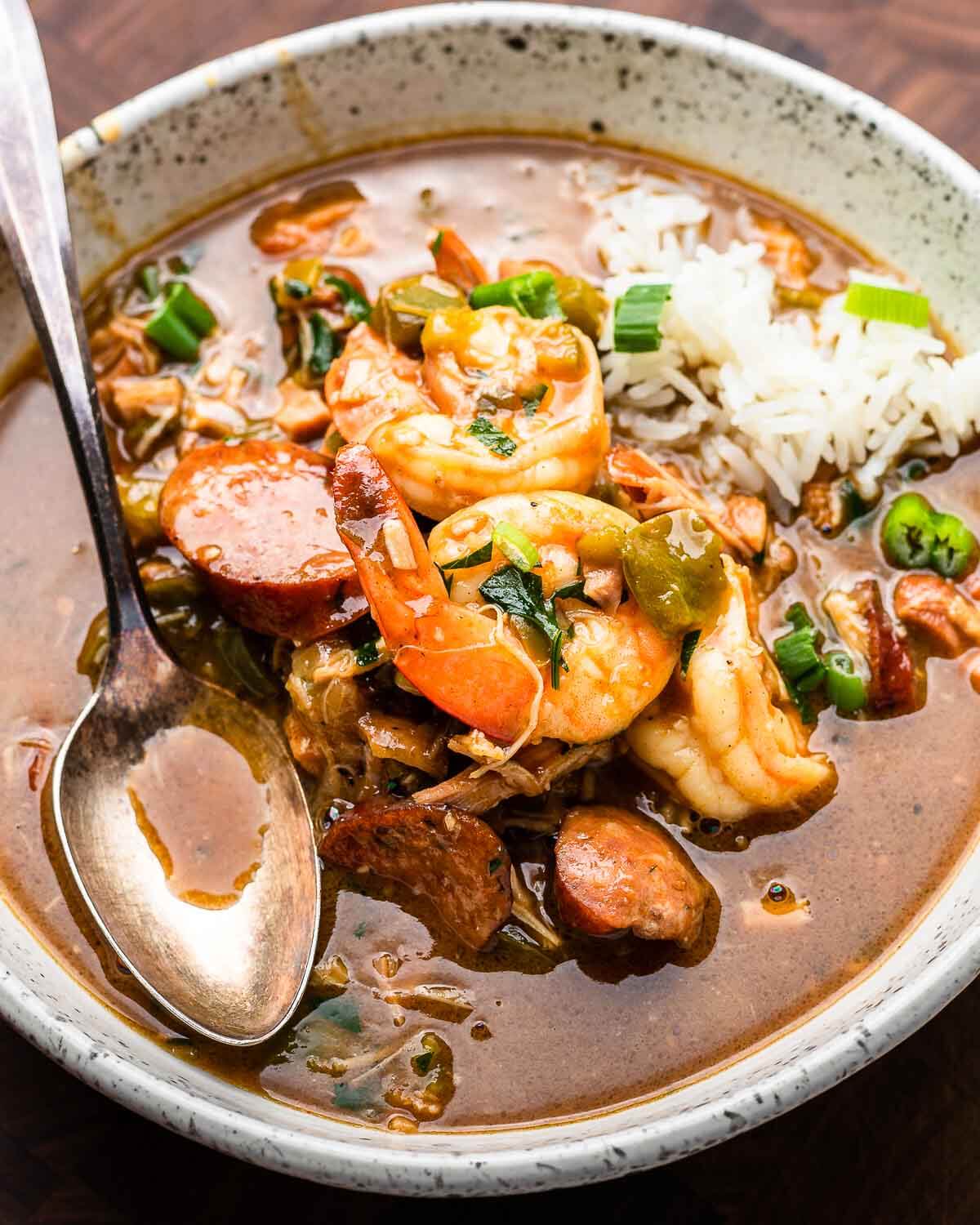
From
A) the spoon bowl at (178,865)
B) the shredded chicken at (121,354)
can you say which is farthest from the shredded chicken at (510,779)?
the shredded chicken at (121,354)

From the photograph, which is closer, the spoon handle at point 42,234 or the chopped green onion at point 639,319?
the spoon handle at point 42,234

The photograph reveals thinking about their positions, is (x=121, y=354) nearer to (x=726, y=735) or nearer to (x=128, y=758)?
(x=128, y=758)

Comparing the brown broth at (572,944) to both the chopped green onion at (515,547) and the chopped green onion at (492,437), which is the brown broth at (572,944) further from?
the chopped green onion at (492,437)

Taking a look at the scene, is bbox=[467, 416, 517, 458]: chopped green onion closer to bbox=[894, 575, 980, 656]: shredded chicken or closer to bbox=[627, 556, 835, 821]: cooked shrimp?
bbox=[627, 556, 835, 821]: cooked shrimp

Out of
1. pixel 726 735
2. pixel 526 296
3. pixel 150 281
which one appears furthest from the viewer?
pixel 150 281

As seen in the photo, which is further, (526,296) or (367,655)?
(526,296)

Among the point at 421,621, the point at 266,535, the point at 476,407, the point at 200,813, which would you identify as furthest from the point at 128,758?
the point at 476,407
